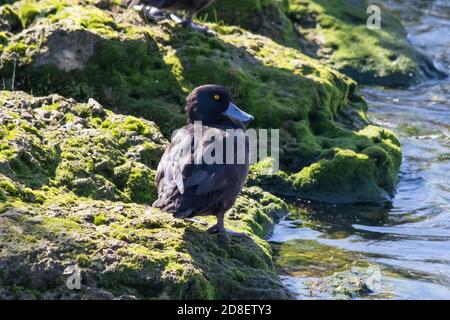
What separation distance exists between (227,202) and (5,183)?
66.0 inches

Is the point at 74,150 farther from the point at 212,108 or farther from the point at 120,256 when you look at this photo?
the point at 120,256

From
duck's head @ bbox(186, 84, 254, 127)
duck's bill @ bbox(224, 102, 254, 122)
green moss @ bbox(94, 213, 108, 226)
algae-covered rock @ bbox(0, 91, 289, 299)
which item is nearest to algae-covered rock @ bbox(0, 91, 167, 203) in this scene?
algae-covered rock @ bbox(0, 91, 289, 299)

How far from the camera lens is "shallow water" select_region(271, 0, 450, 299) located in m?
8.07

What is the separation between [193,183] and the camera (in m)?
7.07

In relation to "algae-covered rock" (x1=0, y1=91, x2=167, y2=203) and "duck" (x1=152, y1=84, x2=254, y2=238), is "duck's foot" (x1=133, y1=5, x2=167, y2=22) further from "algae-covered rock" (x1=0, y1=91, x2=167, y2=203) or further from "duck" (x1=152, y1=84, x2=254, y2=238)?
"duck" (x1=152, y1=84, x2=254, y2=238)

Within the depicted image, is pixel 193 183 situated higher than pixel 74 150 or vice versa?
pixel 74 150

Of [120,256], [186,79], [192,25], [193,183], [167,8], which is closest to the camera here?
[120,256]

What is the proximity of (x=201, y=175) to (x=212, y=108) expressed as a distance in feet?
3.93

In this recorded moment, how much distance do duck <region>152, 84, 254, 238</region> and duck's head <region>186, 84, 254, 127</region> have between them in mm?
206

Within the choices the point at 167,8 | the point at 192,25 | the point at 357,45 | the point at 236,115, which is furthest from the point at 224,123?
the point at 357,45

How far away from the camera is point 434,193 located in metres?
10.9

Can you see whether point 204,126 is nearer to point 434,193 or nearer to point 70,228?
point 70,228

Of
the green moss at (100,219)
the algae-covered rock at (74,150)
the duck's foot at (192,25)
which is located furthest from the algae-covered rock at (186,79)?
the green moss at (100,219)

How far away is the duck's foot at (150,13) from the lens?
452 inches
